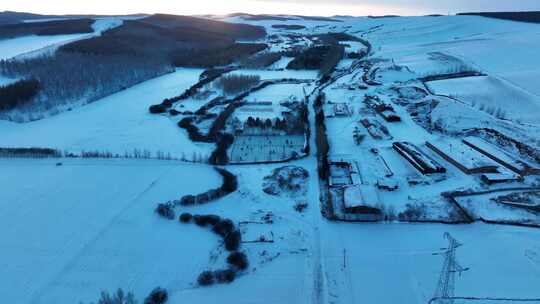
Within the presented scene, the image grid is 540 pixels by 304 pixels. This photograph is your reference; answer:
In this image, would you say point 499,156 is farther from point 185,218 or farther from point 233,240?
point 185,218

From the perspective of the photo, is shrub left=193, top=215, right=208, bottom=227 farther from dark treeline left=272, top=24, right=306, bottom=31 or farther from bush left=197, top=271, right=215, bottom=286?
dark treeline left=272, top=24, right=306, bottom=31

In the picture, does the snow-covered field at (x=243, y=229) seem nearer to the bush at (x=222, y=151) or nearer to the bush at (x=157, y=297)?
the bush at (x=157, y=297)

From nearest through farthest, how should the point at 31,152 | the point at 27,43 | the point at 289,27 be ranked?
1. the point at 31,152
2. the point at 27,43
3. the point at 289,27

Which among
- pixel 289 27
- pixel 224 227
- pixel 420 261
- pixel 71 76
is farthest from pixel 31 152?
pixel 289 27

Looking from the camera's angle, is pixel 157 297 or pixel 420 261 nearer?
pixel 157 297

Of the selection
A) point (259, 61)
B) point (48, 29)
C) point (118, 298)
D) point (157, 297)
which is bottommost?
point (157, 297)

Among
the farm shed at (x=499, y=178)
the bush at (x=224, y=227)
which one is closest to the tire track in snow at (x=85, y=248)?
the bush at (x=224, y=227)

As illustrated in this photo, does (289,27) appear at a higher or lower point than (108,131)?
higher
